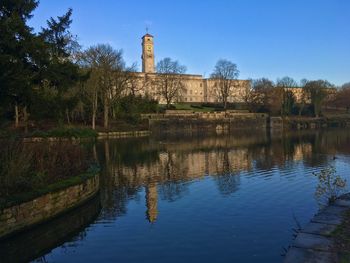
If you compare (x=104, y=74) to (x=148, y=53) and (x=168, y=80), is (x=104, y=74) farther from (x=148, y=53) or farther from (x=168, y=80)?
(x=148, y=53)

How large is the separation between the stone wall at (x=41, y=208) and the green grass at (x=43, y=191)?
0.11 m

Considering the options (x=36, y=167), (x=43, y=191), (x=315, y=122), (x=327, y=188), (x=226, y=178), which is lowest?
(x=226, y=178)

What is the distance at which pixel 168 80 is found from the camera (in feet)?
278

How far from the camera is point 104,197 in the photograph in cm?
1700

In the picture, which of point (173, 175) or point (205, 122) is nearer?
point (173, 175)

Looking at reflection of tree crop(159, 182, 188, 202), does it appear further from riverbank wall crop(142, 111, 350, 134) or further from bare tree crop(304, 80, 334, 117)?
bare tree crop(304, 80, 334, 117)

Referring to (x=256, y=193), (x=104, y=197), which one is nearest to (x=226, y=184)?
(x=256, y=193)

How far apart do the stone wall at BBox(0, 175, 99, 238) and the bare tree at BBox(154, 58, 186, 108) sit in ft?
230

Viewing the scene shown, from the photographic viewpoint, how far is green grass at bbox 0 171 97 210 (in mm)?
11277

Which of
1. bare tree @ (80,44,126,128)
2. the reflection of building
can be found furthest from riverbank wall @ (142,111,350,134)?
the reflection of building

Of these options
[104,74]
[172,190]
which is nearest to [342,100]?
[104,74]

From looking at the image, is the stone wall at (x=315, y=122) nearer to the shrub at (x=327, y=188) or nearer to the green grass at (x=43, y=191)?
the shrub at (x=327, y=188)

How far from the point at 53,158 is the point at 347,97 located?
11480cm

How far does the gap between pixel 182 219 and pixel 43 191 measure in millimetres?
4455
